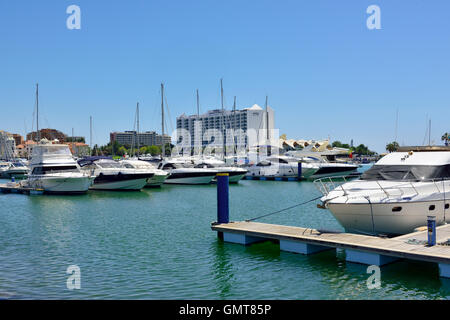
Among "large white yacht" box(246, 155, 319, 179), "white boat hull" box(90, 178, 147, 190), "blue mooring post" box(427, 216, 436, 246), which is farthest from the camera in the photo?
"large white yacht" box(246, 155, 319, 179)

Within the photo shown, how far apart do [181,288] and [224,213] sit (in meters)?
6.45

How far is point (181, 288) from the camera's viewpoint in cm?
1291

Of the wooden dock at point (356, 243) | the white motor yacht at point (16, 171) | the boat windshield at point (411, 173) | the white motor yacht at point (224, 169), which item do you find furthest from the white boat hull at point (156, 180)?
the white motor yacht at point (16, 171)

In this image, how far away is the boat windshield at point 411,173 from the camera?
17266 mm

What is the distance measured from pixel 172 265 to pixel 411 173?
9.83 metres

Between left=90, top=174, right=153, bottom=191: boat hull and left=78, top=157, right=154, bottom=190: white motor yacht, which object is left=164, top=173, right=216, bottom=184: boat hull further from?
left=90, top=174, right=153, bottom=191: boat hull

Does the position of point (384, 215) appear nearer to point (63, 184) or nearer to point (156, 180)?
point (63, 184)

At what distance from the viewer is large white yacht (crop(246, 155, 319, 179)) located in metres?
58.0

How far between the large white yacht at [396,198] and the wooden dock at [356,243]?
87 cm

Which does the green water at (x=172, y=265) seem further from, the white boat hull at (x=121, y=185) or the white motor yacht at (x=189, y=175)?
the white motor yacht at (x=189, y=175)

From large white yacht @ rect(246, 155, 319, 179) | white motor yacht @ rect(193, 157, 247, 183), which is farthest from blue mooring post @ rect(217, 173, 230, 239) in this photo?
large white yacht @ rect(246, 155, 319, 179)

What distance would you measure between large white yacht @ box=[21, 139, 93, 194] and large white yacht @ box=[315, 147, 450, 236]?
27779 millimetres

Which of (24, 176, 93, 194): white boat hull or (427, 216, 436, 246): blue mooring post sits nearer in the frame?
(427, 216, 436, 246): blue mooring post
